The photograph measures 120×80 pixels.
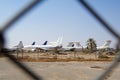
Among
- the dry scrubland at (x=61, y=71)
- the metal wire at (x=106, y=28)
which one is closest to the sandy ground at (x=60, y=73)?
the dry scrubland at (x=61, y=71)

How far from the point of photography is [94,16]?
1.74m

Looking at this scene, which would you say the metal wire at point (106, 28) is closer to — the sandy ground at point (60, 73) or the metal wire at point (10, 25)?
the metal wire at point (10, 25)

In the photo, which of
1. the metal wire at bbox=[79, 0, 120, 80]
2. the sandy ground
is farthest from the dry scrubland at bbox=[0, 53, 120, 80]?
the metal wire at bbox=[79, 0, 120, 80]

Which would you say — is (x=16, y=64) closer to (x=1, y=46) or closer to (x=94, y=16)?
(x=1, y=46)

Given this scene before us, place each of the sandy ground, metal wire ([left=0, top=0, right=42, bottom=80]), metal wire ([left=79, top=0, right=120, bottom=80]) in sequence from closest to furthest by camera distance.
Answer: metal wire ([left=0, top=0, right=42, bottom=80]), metal wire ([left=79, top=0, right=120, bottom=80]), the sandy ground

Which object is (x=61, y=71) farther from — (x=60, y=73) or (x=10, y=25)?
(x=10, y=25)

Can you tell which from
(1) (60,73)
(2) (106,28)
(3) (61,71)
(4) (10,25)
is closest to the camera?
(4) (10,25)

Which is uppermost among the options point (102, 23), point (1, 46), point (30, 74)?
point (102, 23)

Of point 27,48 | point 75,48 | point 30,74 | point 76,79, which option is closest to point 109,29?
point 30,74

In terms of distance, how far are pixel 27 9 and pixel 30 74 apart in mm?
297

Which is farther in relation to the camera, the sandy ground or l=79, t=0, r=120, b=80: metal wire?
the sandy ground

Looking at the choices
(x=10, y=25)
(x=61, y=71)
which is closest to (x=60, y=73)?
(x=61, y=71)

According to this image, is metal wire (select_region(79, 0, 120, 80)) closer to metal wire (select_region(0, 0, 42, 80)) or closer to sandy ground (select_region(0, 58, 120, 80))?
metal wire (select_region(0, 0, 42, 80))

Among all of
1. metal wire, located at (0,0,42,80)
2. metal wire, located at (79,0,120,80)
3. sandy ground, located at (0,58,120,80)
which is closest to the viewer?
metal wire, located at (0,0,42,80)
